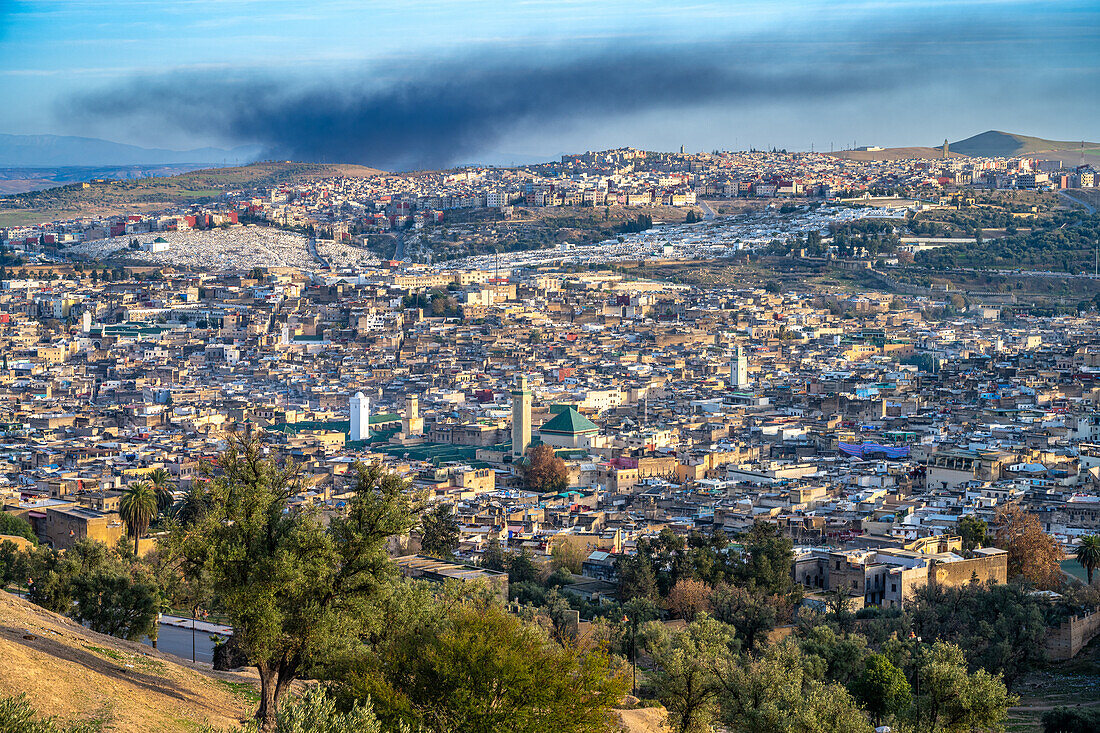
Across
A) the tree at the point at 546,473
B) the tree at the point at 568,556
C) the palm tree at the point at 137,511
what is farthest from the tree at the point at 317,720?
the tree at the point at 546,473

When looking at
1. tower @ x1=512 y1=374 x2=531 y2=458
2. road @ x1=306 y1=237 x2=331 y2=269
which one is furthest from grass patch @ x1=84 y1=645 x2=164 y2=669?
road @ x1=306 y1=237 x2=331 y2=269

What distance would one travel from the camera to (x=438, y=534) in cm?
2438

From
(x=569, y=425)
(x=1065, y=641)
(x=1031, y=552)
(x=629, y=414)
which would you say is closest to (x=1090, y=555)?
(x=1031, y=552)

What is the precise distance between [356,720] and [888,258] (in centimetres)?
6815

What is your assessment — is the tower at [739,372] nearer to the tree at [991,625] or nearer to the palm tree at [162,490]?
the palm tree at [162,490]

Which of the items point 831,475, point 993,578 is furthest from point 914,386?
point 993,578

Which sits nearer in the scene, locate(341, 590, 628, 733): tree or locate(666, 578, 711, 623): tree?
locate(341, 590, 628, 733): tree

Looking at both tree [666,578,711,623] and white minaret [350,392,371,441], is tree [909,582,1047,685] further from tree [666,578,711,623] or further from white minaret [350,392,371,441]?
white minaret [350,392,371,441]

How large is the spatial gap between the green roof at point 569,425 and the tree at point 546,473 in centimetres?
321

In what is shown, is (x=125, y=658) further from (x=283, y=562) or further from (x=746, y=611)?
(x=746, y=611)

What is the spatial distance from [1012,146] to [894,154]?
18.1 metres

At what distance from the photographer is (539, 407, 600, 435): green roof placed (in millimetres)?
36844

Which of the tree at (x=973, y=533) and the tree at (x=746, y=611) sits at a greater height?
the tree at (x=973, y=533)

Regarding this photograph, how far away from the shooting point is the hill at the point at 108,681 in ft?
34.6
